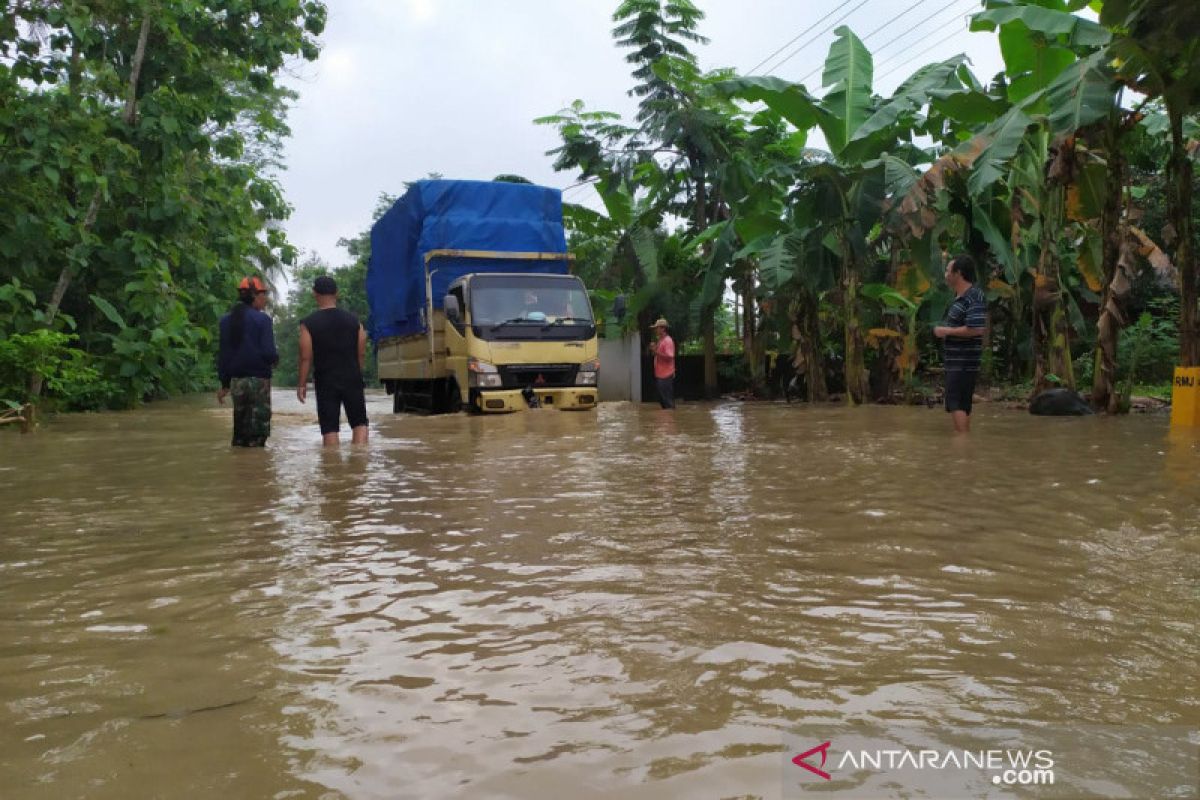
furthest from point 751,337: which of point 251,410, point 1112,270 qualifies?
point 251,410

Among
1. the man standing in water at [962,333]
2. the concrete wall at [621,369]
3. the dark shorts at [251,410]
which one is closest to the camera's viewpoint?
the man standing in water at [962,333]

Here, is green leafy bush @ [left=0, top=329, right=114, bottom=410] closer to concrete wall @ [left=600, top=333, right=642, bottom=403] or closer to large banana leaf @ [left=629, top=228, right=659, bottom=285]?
large banana leaf @ [left=629, top=228, right=659, bottom=285]

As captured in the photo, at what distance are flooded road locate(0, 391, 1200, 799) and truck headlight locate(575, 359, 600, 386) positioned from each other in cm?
799

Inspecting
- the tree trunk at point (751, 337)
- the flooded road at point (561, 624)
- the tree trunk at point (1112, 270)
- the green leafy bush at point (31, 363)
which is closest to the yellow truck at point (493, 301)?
the green leafy bush at point (31, 363)

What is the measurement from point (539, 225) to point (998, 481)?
10.2m

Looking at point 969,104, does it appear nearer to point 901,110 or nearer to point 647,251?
point 901,110

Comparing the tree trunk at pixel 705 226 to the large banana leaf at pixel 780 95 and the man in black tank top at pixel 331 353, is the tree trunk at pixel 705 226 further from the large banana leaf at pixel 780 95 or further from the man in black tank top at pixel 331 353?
the man in black tank top at pixel 331 353

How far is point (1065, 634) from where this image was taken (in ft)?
9.34

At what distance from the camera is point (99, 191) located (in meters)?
14.3

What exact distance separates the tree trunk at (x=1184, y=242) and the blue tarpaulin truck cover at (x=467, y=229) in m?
8.31

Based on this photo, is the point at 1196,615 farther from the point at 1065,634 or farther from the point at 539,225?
the point at 539,225

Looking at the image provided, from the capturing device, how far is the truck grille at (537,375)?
13859 millimetres

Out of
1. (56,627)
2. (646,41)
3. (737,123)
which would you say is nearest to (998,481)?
(56,627)

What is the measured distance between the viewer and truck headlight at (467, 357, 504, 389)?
13633 mm
